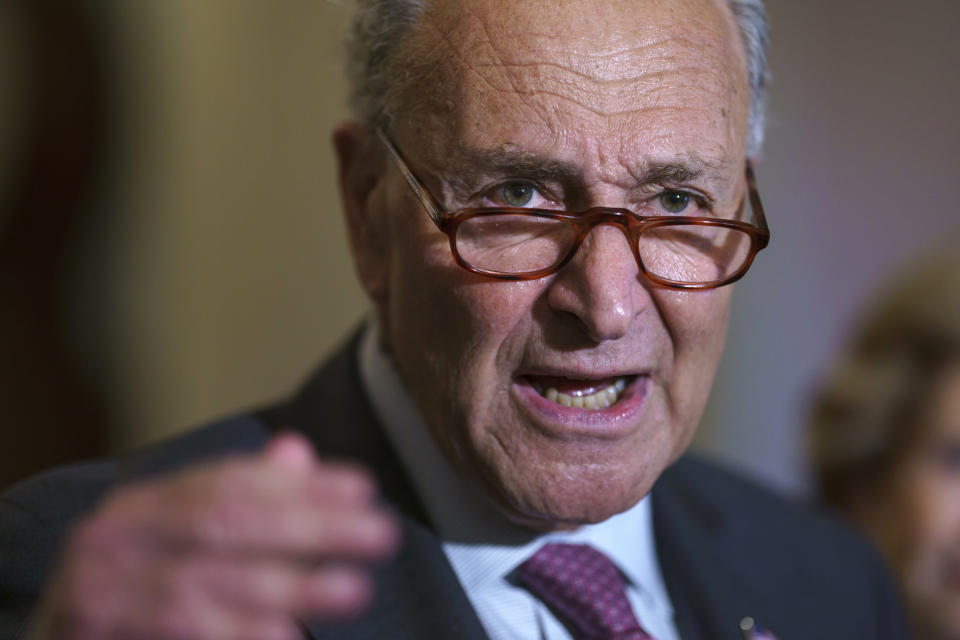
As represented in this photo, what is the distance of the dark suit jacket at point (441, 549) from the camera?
3.62 ft

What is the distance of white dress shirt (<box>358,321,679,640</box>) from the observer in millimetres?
1197

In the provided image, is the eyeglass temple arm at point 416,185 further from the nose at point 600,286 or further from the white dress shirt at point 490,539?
the white dress shirt at point 490,539

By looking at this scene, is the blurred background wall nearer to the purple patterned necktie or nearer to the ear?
the ear

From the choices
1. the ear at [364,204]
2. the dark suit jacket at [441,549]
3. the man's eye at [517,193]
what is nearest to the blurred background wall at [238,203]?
the dark suit jacket at [441,549]

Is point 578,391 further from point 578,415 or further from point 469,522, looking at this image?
point 469,522

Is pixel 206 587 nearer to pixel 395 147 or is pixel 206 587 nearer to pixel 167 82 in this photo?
pixel 395 147

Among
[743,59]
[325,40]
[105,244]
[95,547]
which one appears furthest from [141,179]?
[95,547]

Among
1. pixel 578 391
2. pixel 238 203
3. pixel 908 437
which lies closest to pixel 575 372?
pixel 578 391

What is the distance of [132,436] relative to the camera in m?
3.19

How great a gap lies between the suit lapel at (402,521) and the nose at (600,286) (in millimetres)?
344

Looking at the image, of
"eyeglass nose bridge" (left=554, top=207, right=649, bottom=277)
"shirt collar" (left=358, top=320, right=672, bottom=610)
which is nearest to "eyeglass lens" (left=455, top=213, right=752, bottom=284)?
"eyeglass nose bridge" (left=554, top=207, right=649, bottom=277)

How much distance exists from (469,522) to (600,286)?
369 mm

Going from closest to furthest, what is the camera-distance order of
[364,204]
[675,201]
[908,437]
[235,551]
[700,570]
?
[235,551]
[675,201]
[364,204]
[700,570]
[908,437]

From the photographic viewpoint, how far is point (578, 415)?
1.09 meters
